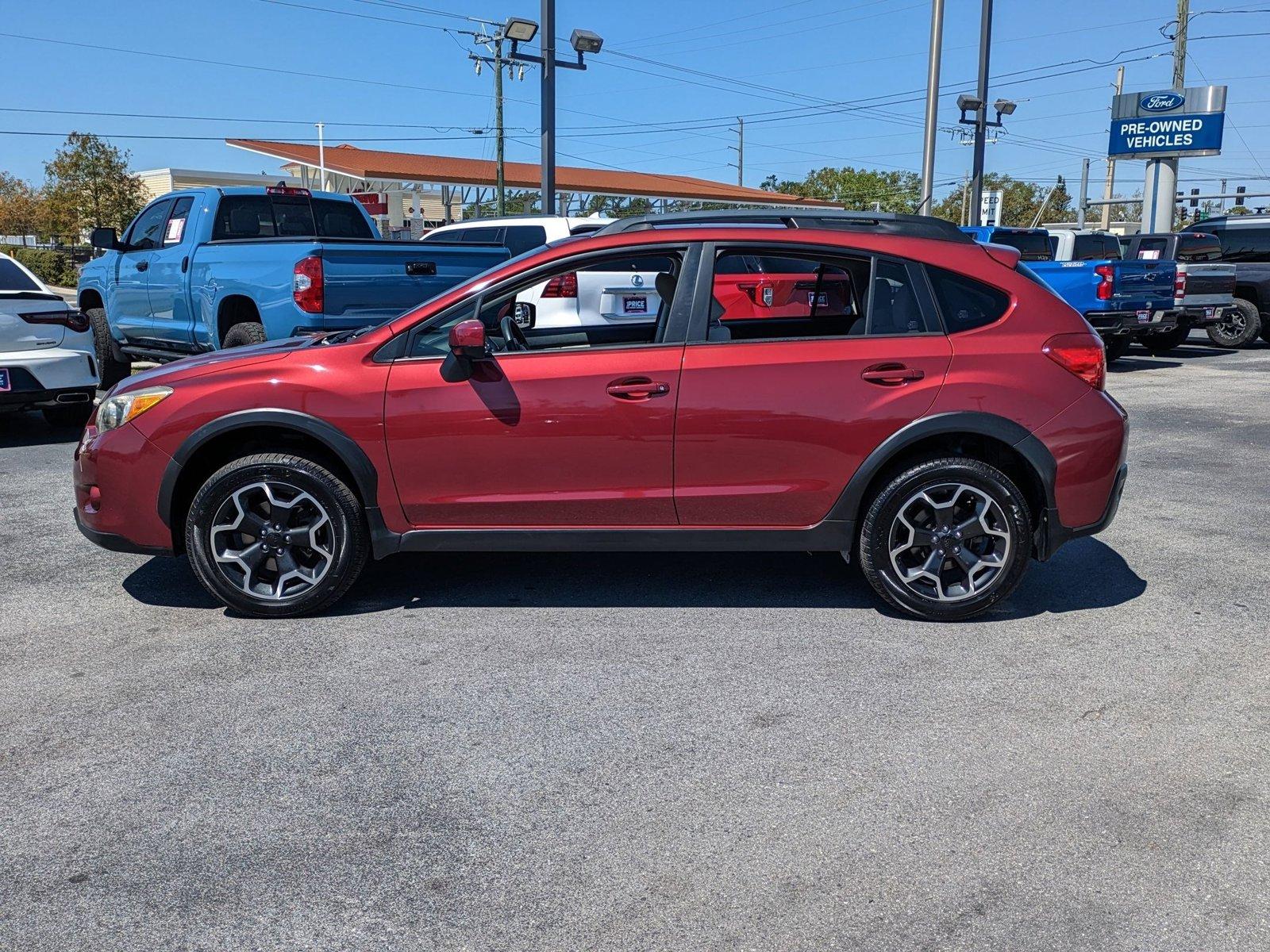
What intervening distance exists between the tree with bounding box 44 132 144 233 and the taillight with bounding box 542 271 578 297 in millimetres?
44014

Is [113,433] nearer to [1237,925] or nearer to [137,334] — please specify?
[1237,925]

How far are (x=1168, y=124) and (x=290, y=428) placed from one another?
33.0 meters

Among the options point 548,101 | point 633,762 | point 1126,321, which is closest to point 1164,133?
point 1126,321

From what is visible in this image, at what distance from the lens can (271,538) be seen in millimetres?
5059

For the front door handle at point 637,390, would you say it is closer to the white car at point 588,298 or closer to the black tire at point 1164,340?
the white car at point 588,298

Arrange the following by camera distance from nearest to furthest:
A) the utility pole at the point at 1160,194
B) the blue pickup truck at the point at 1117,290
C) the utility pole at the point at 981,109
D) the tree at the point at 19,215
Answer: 1. the blue pickup truck at the point at 1117,290
2. the utility pole at the point at 981,109
3. the utility pole at the point at 1160,194
4. the tree at the point at 19,215

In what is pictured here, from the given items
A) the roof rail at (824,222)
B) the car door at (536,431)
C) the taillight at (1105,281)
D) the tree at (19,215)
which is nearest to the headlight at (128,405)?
the car door at (536,431)

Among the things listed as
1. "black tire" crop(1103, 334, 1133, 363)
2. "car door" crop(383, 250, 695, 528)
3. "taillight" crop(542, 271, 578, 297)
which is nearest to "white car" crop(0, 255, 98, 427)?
"taillight" crop(542, 271, 578, 297)

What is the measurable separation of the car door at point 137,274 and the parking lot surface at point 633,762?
213 inches

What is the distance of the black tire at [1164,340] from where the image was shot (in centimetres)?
1867

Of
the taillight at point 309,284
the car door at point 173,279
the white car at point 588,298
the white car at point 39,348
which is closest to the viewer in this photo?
the white car at point 588,298

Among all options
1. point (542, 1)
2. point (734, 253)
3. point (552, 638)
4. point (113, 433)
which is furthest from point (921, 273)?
point (542, 1)

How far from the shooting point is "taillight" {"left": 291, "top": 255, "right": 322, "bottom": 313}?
27.5 ft

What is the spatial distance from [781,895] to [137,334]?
9.90m
